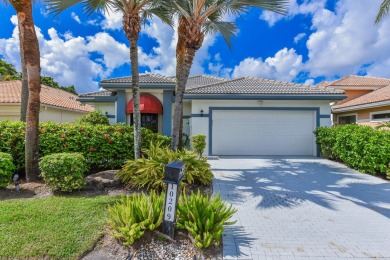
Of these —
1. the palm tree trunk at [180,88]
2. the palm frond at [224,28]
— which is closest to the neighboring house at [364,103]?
the palm frond at [224,28]

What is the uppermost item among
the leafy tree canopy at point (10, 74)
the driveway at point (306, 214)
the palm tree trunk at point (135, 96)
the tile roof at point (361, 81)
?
the leafy tree canopy at point (10, 74)

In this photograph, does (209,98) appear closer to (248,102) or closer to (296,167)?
(248,102)

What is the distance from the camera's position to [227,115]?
46.3 ft

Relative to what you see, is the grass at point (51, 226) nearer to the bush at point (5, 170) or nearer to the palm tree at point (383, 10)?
the bush at point (5, 170)

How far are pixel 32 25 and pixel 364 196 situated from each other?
448 inches

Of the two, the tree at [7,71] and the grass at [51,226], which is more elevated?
the tree at [7,71]

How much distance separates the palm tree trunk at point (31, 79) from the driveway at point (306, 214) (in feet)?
19.6

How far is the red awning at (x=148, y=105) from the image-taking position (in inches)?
545

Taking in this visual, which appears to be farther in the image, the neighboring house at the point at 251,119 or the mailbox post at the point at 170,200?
the neighboring house at the point at 251,119

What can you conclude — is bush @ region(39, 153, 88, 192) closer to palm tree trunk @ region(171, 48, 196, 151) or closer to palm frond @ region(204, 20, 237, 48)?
palm tree trunk @ region(171, 48, 196, 151)

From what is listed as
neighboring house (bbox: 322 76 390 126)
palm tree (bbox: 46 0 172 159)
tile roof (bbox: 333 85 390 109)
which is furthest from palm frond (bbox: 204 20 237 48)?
tile roof (bbox: 333 85 390 109)

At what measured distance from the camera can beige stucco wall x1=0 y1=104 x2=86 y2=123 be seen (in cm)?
1703

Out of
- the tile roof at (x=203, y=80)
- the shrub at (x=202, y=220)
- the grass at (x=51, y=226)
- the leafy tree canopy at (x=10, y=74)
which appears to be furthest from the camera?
the leafy tree canopy at (x=10, y=74)

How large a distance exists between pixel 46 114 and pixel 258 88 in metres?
17.3
